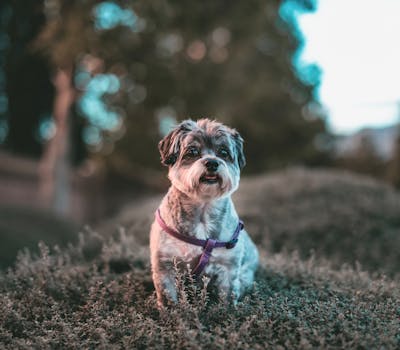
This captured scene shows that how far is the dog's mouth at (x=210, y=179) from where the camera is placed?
173 inches

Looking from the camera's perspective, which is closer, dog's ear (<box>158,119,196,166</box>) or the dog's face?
the dog's face

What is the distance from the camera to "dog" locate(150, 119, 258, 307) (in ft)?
14.8

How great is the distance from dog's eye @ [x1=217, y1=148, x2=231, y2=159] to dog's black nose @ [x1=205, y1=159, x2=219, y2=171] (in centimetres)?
26

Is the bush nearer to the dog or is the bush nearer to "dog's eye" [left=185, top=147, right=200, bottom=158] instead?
the dog

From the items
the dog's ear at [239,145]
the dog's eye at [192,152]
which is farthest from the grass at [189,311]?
the dog's ear at [239,145]

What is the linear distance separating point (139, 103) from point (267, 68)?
6698 mm

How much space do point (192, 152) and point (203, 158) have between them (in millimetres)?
201

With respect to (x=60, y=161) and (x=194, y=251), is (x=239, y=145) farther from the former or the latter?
(x=60, y=161)

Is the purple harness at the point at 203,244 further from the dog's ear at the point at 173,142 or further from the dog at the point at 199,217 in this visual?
the dog's ear at the point at 173,142

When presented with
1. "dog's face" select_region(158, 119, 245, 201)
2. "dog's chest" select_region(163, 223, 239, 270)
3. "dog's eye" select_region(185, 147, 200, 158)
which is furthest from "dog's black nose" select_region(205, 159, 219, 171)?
"dog's chest" select_region(163, 223, 239, 270)

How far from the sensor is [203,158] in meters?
4.44

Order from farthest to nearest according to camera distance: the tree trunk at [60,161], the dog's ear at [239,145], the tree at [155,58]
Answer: the tree trunk at [60,161], the tree at [155,58], the dog's ear at [239,145]

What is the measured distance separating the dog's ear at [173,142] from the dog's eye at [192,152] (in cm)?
14

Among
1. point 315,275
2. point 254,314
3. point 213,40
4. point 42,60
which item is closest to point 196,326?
point 254,314
